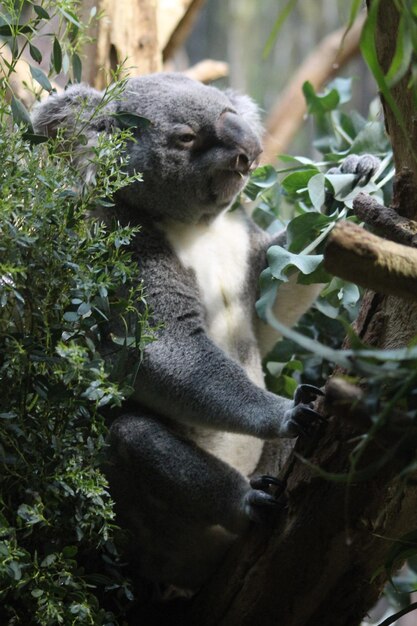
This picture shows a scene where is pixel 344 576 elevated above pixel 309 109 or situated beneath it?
situated beneath

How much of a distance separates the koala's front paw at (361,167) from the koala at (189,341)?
1.26ft

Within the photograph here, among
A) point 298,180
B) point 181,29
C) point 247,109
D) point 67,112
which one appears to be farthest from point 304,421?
point 181,29

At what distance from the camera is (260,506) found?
249cm

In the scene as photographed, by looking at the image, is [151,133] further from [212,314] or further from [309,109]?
[309,109]

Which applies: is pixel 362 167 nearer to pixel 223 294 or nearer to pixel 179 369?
pixel 223 294

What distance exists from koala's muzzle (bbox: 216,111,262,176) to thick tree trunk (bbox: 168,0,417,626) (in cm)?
85

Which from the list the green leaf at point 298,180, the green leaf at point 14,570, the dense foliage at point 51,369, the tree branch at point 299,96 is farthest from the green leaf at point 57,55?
the tree branch at point 299,96

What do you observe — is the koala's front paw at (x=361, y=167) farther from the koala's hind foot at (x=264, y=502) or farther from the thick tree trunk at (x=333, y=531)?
the koala's hind foot at (x=264, y=502)

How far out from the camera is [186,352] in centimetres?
288

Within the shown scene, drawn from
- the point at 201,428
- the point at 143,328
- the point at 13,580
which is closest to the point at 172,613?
the point at 201,428

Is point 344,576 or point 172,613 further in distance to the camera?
point 172,613

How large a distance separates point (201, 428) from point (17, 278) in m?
1.16

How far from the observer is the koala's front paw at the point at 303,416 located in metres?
2.32

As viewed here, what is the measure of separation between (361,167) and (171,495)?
Result: 1439 millimetres
